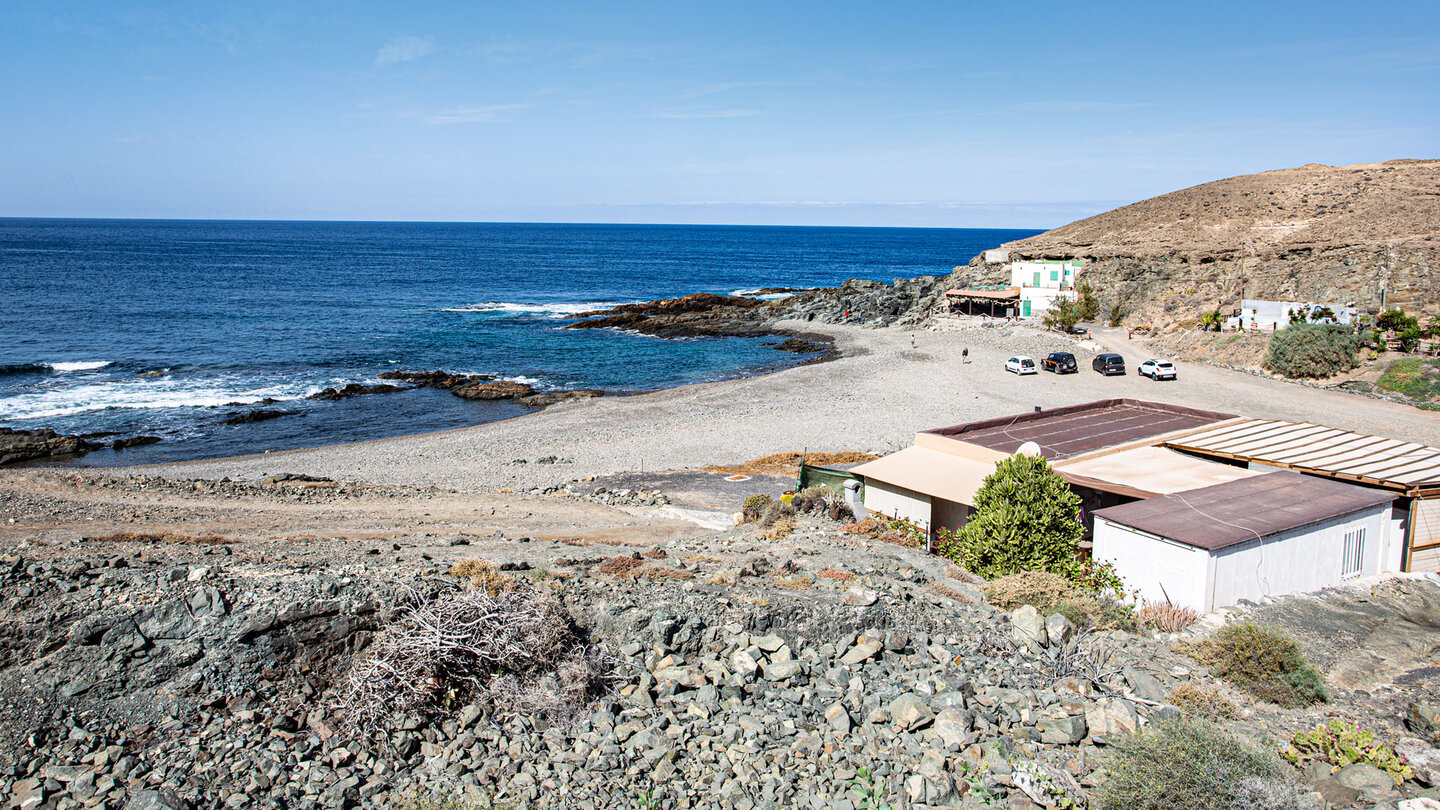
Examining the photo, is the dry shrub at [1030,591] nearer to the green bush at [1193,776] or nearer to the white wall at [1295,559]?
the white wall at [1295,559]

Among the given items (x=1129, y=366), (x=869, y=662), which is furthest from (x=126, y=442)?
(x=1129, y=366)

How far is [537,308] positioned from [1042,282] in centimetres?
4831

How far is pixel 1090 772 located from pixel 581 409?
33482mm

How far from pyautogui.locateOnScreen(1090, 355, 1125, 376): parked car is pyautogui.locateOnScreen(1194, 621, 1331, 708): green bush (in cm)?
3598

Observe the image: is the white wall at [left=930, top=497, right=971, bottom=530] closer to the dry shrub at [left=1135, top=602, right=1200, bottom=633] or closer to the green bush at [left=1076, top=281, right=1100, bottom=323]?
the dry shrub at [left=1135, top=602, right=1200, bottom=633]

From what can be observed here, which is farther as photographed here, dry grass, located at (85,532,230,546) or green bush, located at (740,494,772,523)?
green bush, located at (740,494,772,523)

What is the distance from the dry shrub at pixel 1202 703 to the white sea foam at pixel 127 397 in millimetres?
42963

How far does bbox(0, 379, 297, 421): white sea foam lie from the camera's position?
3858 cm

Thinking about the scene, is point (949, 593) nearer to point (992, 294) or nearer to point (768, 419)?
point (768, 419)

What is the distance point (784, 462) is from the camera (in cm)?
2766

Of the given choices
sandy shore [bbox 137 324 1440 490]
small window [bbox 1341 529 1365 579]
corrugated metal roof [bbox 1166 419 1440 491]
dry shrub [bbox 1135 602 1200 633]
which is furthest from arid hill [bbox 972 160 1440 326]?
dry shrub [bbox 1135 602 1200 633]

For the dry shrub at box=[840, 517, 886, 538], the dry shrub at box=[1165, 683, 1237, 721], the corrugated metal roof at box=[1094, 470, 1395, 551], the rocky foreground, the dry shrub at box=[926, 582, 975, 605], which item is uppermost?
the corrugated metal roof at box=[1094, 470, 1395, 551]

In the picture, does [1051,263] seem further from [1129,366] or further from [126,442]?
[126,442]

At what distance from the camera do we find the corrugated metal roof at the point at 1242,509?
41.7ft
